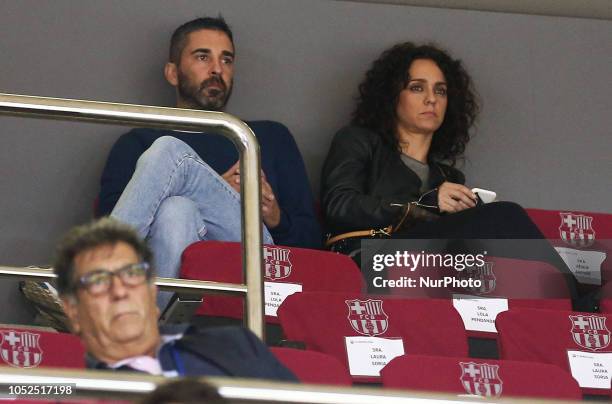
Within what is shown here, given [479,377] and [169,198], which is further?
[169,198]

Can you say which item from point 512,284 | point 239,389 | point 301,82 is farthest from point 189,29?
point 239,389

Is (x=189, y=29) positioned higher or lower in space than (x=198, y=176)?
higher

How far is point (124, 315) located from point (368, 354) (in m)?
1.01

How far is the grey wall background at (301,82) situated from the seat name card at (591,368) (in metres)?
1.37

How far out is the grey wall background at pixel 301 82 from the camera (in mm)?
3666

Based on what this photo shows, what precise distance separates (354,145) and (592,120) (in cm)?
99

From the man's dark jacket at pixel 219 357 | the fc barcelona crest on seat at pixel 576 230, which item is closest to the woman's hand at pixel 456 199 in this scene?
the fc barcelona crest on seat at pixel 576 230

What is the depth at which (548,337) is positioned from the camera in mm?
2713

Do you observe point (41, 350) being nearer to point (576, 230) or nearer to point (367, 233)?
point (367, 233)

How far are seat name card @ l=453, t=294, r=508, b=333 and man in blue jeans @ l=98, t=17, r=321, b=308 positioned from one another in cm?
50

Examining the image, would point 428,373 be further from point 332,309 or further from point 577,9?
point 577,9

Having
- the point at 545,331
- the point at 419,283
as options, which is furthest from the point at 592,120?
the point at 545,331

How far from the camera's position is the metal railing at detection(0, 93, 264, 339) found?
77.6 inches

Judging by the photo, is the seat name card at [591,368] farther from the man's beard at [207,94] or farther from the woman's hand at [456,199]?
the man's beard at [207,94]
